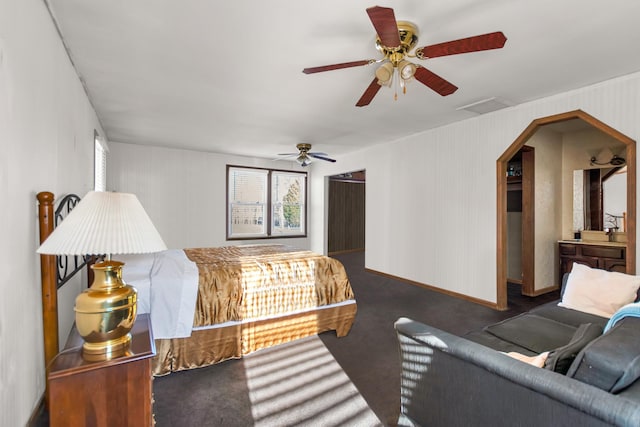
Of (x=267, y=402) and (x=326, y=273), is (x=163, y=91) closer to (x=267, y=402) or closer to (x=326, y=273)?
(x=326, y=273)

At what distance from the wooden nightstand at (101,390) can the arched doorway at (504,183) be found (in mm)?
3970

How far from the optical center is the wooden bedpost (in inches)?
67.1

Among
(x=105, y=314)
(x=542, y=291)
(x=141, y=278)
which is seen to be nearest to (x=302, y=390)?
(x=105, y=314)

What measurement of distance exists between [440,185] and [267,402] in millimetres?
3850

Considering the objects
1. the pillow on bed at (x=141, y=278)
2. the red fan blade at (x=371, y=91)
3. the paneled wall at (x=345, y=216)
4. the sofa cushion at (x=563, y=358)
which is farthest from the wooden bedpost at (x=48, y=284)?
the paneled wall at (x=345, y=216)

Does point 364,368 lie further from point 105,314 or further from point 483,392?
point 105,314

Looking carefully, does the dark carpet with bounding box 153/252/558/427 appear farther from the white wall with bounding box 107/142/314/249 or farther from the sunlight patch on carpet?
the white wall with bounding box 107/142/314/249

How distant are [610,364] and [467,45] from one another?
5.57 ft

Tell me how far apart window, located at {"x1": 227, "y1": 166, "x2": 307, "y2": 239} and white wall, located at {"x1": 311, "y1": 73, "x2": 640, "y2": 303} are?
2369 millimetres

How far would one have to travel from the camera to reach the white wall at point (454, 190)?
3.13 metres

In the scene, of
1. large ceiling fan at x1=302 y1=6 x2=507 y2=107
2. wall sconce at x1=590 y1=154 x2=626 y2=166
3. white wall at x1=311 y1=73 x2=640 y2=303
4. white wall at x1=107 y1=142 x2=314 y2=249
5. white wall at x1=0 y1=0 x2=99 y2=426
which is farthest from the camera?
white wall at x1=107 y1=142 x2=314 y2=249

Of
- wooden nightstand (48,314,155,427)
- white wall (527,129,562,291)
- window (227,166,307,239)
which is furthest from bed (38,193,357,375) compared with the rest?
window (227,166,307,239)

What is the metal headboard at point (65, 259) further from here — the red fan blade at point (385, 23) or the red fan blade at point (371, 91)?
the red fan blade at point (371, 91)

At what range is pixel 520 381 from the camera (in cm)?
112
